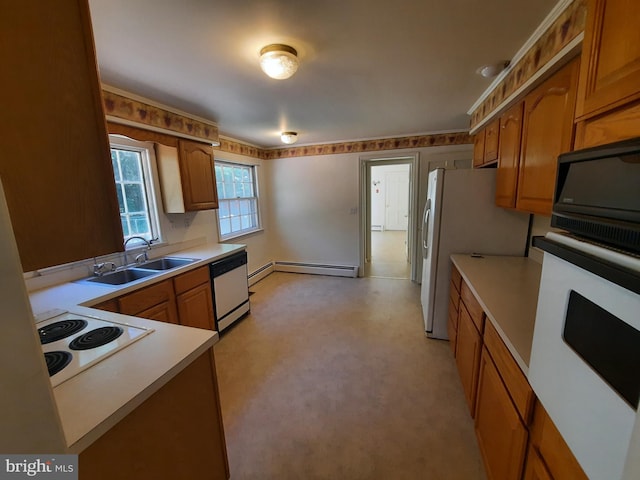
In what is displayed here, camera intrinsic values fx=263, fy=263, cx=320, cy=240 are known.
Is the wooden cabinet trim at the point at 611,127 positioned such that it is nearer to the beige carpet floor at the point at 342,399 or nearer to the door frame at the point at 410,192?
the beige carpet floor at the point at 342,399

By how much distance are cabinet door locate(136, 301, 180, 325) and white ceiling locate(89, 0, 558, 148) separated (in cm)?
169

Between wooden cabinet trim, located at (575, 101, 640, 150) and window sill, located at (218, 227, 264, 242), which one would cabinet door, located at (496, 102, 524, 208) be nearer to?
wooden cabinet trim, located at (575, 101, 640, 150)

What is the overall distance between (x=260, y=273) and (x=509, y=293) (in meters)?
3.75

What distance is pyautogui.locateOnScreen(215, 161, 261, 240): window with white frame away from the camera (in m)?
3.82

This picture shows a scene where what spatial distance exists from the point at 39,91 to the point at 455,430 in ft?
8.01

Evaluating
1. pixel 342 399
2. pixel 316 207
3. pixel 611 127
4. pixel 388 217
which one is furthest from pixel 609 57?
pixel 388 217

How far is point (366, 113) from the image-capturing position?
111 inches

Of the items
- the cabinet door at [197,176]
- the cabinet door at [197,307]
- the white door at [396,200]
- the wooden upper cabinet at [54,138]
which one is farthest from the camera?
the white door at [396,200]

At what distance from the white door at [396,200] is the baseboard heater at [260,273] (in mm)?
5215

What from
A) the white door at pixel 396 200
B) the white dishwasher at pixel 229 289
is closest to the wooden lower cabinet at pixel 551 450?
the white dishwasher at pixel 229 289

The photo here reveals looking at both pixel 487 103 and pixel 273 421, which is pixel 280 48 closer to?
pixel 487 103

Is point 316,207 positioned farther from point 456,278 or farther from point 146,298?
point 146,298

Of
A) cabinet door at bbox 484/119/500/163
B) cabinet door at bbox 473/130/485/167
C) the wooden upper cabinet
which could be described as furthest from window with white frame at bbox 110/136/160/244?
cabinet door at bbox 473/130/485/167

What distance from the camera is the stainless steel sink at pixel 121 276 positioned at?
7.08ft
